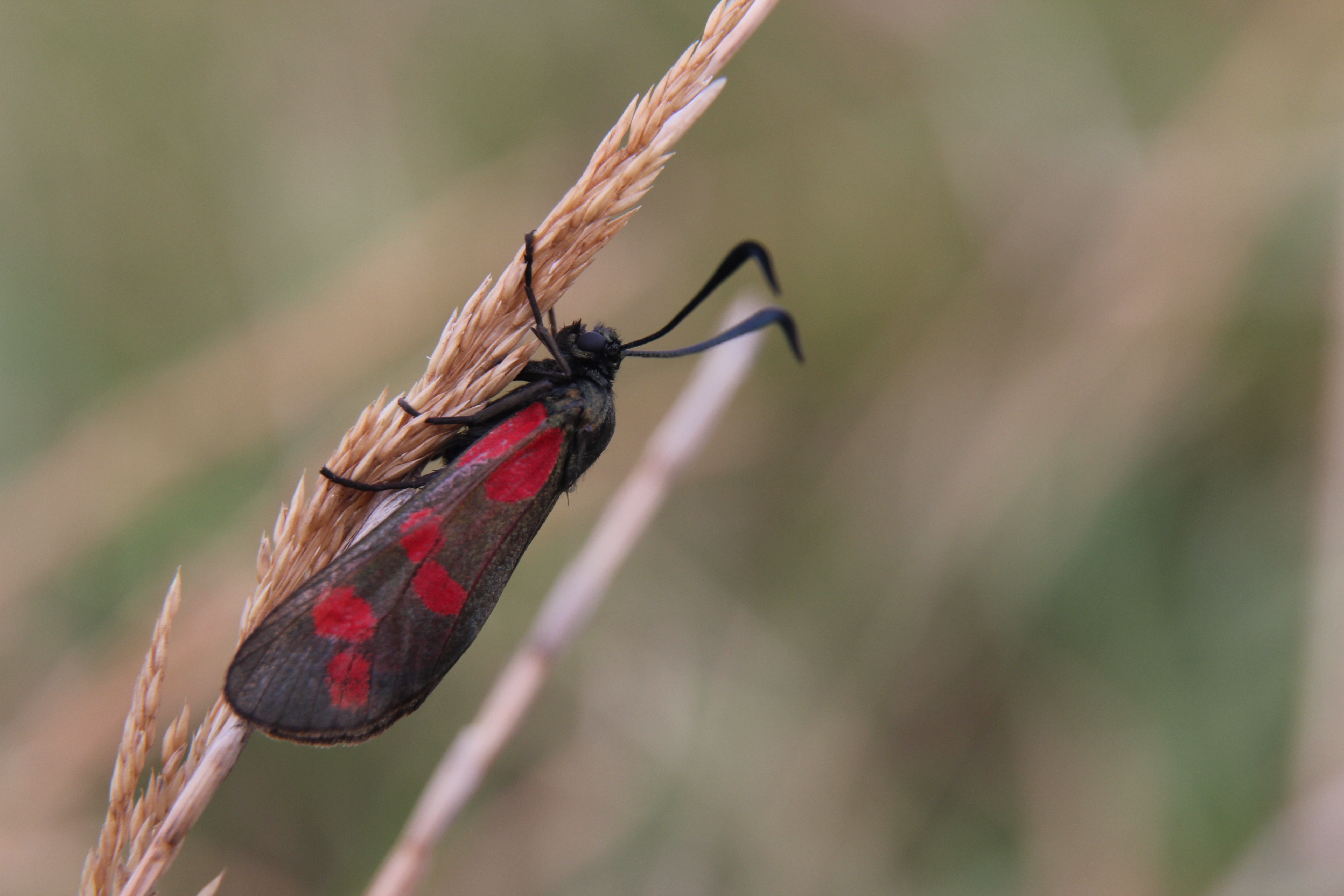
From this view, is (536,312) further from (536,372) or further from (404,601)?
(404,601)

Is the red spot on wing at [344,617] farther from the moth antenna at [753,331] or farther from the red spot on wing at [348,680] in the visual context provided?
the moth antenna at [753,331]

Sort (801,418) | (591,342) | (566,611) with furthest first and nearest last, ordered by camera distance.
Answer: (801,418) → (566,611) → (591,342)

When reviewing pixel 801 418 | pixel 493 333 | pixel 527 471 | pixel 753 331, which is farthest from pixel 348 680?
pixel 801 418

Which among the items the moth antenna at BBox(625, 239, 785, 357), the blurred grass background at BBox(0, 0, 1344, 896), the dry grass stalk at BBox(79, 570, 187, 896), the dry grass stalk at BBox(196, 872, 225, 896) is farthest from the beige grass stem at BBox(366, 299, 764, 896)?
the blurred grass background at BBox(0, 0, 1344, 896)

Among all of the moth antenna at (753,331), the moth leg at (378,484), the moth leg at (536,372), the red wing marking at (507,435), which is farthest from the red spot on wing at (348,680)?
the moth antenna at (753,331)

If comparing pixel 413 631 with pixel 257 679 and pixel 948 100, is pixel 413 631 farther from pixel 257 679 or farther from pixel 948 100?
pixel 948 100

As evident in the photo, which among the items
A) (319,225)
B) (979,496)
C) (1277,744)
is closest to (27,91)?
(319,225)

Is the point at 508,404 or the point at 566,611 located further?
the point at 566,611
